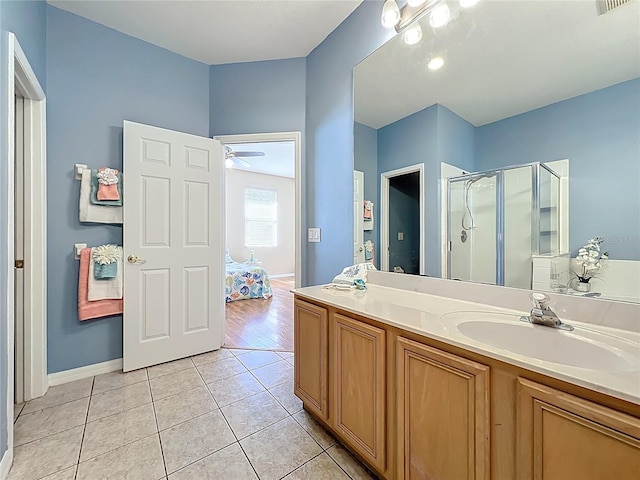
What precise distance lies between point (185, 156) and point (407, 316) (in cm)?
227

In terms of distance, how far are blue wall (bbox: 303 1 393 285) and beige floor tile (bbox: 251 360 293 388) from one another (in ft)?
2.38

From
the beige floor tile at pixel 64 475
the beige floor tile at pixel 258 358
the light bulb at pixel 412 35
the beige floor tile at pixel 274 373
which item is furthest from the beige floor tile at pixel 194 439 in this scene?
the light bulb at pixel 412 35

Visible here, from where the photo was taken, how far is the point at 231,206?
638cm

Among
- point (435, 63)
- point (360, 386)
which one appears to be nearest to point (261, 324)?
point (360, 386)

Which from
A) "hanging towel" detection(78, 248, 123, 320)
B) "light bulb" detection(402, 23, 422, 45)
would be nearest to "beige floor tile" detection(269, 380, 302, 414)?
"hanging towel" detection(78, 248, 123, 320)

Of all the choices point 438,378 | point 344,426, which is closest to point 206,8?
point 438,378

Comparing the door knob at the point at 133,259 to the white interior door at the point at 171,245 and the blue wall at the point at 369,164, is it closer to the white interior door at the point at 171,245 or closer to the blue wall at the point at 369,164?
the white interior door at the point at 171,245

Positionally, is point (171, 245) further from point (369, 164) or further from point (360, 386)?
point (360, 386)

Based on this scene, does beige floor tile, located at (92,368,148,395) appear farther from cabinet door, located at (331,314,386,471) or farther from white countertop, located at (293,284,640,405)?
cabinet door, located at (331,314,386,471)

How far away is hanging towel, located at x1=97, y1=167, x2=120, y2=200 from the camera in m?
2.10

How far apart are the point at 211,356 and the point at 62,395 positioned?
99 cm

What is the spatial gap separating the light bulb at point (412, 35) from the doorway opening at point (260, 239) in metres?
1.17

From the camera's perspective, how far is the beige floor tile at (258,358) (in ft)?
7.75

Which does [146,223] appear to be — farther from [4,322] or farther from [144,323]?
[4,322]
